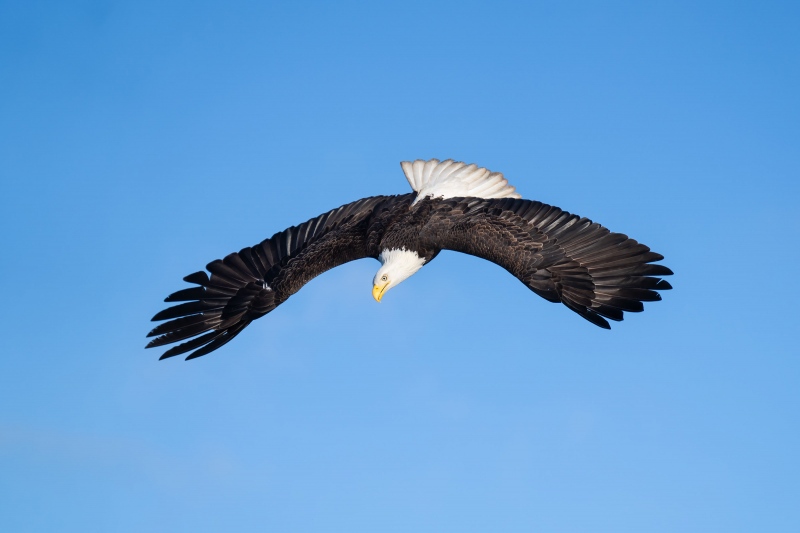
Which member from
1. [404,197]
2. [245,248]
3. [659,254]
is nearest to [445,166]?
[404,197]

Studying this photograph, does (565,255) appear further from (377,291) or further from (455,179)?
(455,179)

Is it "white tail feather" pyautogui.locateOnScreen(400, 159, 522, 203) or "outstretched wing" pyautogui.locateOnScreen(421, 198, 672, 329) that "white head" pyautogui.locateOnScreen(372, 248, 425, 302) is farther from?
"white tail feather" pyautogui.locateOnScreen(400, 159, 522, 203)

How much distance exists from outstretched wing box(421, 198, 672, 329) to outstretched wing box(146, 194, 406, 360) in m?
1.33

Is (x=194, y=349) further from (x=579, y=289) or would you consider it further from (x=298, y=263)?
(x=579, y=289)

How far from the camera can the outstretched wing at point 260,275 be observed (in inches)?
394

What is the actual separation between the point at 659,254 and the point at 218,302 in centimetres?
445

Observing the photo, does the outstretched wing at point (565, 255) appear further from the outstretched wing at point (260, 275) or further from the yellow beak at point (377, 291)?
the outstretched wing at point (260, 275)

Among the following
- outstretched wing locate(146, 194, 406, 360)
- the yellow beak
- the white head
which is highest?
outstretched wing locate(146, 194, 406, 360)

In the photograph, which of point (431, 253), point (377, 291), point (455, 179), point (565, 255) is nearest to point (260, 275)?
point (377, 291)

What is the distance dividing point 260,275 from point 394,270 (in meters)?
1.57

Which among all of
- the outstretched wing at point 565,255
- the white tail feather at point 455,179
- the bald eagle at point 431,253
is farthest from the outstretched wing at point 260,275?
the outstretched wing at point 565,255

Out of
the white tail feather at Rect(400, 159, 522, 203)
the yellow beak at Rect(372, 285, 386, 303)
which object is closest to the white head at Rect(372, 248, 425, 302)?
the yellow beak at Rect(372, 285, 386, 303)

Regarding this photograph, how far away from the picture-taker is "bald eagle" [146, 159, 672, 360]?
9211 mm

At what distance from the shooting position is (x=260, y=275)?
36.1ft
